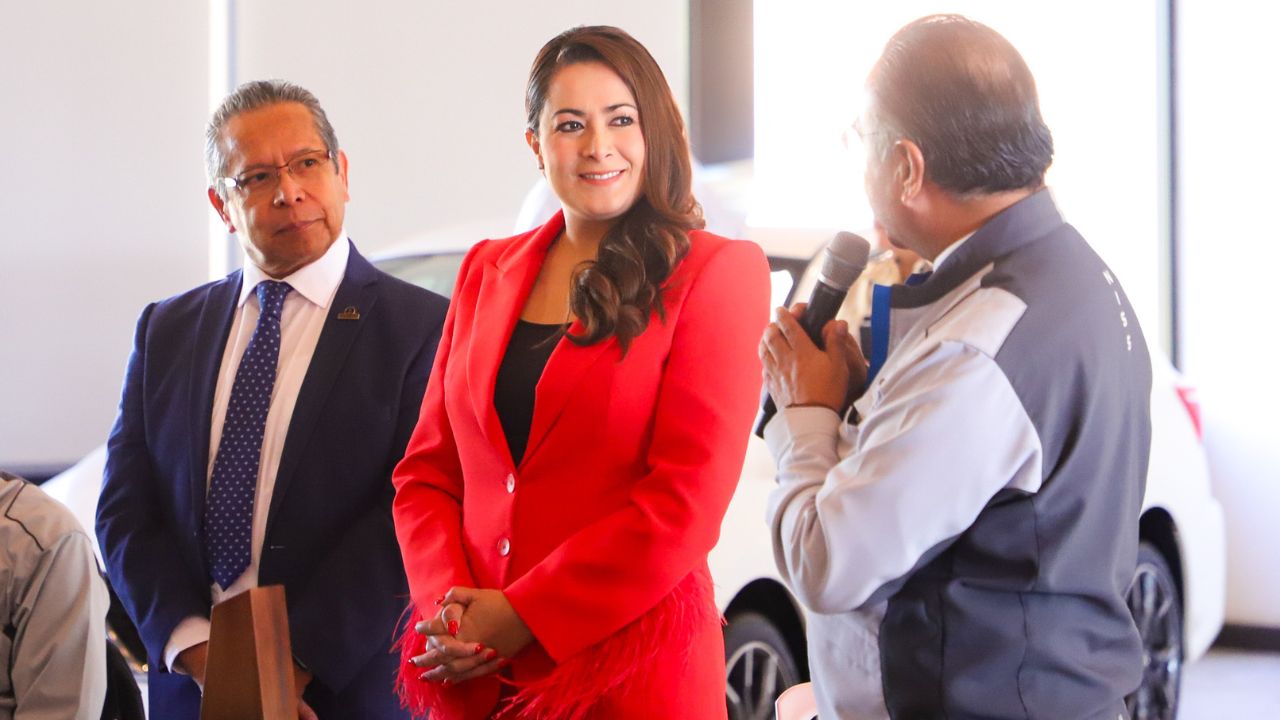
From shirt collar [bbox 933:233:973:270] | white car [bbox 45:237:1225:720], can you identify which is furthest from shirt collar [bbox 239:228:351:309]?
white car [bbox 45:237:1225:720]

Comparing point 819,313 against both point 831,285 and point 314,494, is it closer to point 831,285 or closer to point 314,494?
point 831,285

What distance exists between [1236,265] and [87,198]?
458 centimetres

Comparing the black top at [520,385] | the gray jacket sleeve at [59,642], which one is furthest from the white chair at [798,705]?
the gray jacket sleeve at [59,642]

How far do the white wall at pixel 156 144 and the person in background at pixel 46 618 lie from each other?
346 cm

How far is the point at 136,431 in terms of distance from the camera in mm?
2102

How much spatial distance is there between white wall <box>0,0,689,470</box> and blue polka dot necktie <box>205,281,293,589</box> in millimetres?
3365

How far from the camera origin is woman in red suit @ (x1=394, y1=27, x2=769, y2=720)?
157cm

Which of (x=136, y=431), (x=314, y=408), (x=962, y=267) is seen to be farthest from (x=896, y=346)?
(x=136, y=431)

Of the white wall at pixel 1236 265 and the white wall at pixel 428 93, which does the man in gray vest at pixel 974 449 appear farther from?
the white wall at pixel 428 93

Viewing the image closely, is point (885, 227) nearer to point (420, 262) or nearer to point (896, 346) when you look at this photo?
point (896, 346)

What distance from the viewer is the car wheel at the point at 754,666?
9.40ft

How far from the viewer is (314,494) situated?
1.94m

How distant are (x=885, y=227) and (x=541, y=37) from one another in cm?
430

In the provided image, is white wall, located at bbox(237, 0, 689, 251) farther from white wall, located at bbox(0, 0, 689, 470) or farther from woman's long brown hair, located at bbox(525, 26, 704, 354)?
woman's long brown hair, located at bbox(525, 26, 704, 354)
